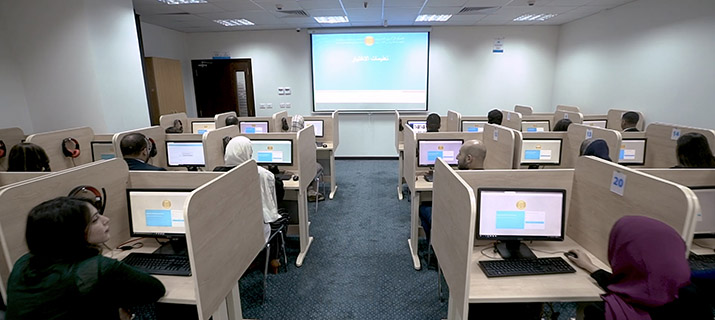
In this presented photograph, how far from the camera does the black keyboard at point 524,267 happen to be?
1535 millimetres

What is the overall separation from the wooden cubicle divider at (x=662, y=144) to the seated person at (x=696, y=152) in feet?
3.02

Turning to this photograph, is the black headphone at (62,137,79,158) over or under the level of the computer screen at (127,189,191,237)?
over

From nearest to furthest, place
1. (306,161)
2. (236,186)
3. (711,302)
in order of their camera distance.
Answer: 1. (711,302)
2. (236,186)
3. (306,161)

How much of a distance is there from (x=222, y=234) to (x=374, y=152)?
5.55 metres

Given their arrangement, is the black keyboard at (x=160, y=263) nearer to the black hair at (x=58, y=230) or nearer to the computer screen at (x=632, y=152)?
the black hair at (x=58, y=230)

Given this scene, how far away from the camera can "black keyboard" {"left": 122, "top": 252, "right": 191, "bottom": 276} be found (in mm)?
1564

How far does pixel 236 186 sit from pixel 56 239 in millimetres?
729

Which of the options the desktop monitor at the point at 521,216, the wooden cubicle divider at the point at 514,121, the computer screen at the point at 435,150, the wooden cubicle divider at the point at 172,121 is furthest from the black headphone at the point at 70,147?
the wooden cubicle divider at the point at 514,121

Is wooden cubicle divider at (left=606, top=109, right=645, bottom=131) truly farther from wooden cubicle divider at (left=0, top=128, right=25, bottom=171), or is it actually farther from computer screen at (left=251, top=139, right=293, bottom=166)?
wooden cubicle divider at (left=0, top=128, right=25, bottom=171)

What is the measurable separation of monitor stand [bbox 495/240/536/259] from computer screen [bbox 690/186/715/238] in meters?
0.87

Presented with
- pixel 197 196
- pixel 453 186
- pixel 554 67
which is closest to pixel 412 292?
pixel 453 186

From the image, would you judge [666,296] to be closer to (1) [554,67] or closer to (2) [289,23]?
(2) [289,23]

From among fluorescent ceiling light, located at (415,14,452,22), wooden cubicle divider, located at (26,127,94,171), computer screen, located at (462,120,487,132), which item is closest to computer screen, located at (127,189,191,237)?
wooden cubicle divider, located at (26,127,94,171)

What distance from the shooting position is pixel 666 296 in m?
1.01
